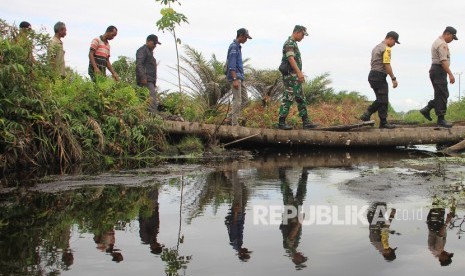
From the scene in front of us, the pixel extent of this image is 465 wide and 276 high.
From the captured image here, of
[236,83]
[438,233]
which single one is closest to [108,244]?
[438,233]

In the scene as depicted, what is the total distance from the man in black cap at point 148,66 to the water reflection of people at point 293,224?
507 centimetres

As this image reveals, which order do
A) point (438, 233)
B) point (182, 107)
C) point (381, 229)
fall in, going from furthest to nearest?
point (182, 107), point (381, 229), point (438, 233)

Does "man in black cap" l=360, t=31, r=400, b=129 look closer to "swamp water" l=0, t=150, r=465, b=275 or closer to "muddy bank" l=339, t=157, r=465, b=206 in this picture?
"muddy bank" l=339, t=157, r=465, b=206

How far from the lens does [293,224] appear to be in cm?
453

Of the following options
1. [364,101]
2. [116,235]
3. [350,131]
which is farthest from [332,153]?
[364,101]

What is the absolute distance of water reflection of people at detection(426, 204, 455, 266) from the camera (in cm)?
360

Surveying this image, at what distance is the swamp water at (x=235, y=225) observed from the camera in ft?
11.3

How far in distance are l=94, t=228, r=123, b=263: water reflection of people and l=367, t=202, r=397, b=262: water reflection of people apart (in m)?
1.81

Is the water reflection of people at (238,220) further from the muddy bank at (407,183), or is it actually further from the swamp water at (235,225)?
the muddy bank at (407,183)

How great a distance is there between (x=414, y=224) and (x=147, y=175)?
4.09m

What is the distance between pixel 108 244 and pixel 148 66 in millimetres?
7954

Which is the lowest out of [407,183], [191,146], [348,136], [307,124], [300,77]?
[407,183]

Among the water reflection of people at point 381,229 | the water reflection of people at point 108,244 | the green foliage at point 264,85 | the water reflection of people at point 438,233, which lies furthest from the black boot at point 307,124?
the water reflection of people at point 108,244

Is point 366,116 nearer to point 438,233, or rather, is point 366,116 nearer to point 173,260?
point 438,233
